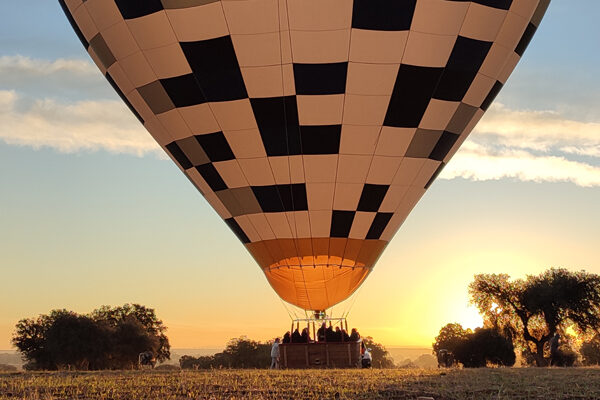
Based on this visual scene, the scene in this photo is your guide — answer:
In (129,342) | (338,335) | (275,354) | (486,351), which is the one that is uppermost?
(129,342)

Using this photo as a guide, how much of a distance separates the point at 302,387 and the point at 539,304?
31732 millimetres

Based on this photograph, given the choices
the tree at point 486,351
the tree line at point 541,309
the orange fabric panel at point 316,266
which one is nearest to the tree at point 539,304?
the tree line at point 541,309

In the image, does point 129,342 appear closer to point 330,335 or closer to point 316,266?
point 330,335

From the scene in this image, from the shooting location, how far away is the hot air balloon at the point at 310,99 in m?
12.9

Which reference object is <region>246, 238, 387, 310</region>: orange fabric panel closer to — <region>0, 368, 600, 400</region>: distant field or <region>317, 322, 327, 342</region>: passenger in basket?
<region>317, 322, 327, 342</region>: passenger in basket

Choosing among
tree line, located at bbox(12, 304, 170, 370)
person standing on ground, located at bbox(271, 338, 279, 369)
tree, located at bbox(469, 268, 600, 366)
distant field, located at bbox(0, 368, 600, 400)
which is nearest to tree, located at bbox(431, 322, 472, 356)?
tree, located at bbox(469, 268, 600, 366)

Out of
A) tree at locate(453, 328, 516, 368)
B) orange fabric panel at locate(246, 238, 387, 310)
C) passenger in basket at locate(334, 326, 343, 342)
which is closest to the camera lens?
orange fabric panel at locate(246, 238, 387, 310)

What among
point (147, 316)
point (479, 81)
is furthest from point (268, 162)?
point (147, 316)

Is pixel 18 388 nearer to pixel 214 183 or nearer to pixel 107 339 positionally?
pixel 214 183

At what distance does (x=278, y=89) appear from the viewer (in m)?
13.4

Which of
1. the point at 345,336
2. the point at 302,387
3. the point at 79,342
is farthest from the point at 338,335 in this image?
the point at 79,342

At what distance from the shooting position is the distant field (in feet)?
25.9

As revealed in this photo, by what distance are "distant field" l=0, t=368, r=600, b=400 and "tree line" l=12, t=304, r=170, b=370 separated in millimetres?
25759

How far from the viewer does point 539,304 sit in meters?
37.5
